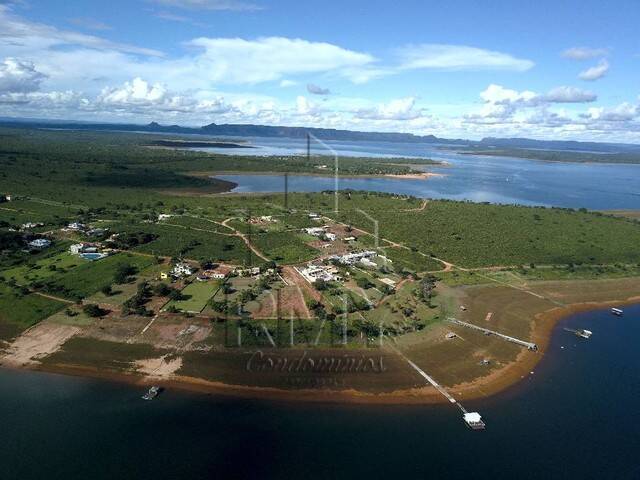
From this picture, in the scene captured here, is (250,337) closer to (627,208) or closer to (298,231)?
(298,231)

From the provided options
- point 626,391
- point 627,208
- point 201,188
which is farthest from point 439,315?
point 627,208

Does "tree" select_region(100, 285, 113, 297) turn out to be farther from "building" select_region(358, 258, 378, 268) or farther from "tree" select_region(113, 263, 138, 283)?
"building" select_region(358, 258, 378, 268)

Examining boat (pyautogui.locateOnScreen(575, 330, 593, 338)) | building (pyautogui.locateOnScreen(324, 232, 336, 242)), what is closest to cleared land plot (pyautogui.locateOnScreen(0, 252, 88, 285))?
building (pyautogui.locateOnScreen(324, 232, 336, 242))

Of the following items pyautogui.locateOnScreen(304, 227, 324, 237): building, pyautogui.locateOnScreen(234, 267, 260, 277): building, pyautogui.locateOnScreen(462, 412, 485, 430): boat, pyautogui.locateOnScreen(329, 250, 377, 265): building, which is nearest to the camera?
pyautogui.locateOnScreen(462, 412, 485, 430): boat

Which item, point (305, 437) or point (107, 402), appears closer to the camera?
point (305, 437)

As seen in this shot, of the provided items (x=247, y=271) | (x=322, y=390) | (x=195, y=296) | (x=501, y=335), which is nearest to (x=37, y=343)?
(x=195, y=296)

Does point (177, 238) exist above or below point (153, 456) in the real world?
above
